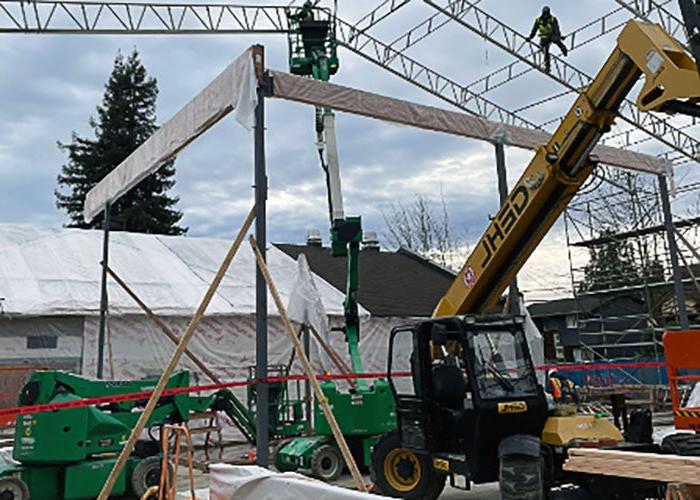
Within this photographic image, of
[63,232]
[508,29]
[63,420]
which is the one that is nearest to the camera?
[63,420]

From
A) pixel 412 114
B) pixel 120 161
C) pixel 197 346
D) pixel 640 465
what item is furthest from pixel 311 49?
pixel 120 161

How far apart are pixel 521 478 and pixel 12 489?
6.04 m

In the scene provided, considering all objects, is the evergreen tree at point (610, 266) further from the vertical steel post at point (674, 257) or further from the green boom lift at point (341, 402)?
the green boom lift at point (341, 402)

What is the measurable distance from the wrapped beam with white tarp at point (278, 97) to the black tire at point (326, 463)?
4874 mm

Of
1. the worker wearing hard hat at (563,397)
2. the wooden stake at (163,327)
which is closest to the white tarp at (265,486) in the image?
the worker wearing hard hat at (563,397)

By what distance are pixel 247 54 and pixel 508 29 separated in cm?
749

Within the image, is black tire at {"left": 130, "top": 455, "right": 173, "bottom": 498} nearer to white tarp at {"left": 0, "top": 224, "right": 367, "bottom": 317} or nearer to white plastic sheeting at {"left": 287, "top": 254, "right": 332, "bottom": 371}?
white plastic sheeting at {"left": 287, "top": 254, "right": 332, "bottom": 371}

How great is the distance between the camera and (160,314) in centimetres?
1473

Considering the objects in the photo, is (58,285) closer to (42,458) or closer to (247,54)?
(42,458)

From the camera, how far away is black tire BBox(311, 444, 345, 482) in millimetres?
9703

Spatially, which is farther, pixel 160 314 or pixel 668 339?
pixel 160 314

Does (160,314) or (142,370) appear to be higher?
(160,314)

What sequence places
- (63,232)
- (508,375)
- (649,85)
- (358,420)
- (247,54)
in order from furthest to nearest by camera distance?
(63,232)
(358,420)
(247,54)
(508,375)
(649,85)

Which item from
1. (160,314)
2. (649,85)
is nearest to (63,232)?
(160,314)
